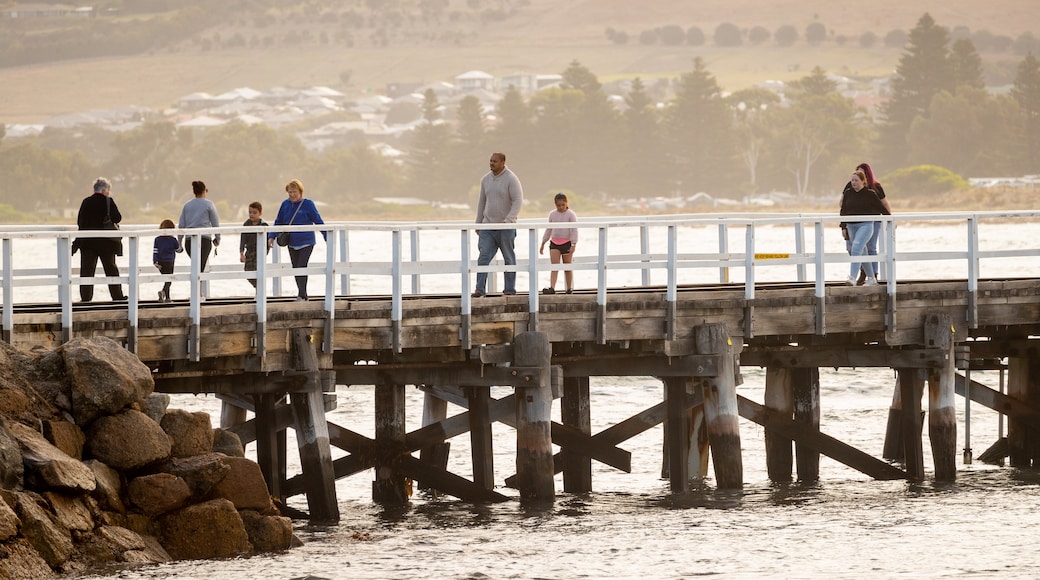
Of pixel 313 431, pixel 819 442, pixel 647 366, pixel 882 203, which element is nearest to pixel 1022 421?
pixel 819 442

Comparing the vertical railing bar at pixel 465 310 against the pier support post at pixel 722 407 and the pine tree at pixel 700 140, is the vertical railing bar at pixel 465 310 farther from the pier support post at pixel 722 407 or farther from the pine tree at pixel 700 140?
the pine tree at pixel 700 140

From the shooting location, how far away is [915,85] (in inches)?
6481

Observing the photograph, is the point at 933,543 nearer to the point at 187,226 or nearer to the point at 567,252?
the point at 567,252

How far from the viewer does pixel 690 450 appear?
21.9 meters

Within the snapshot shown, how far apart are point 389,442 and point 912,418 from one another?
630cm

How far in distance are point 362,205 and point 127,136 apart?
25655 millimetres

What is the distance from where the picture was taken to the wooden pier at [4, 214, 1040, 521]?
17.2m

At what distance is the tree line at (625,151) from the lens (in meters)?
159

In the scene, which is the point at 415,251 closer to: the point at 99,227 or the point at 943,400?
the point at 99,227

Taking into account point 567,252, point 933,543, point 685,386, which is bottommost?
point 933,543

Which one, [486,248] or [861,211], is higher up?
[861,211]

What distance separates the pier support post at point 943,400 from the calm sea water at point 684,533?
31 centimetres

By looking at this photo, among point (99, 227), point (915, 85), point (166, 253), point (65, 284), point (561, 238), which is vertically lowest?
point (65, 284)

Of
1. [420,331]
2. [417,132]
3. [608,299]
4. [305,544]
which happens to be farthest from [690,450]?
[417,132]
